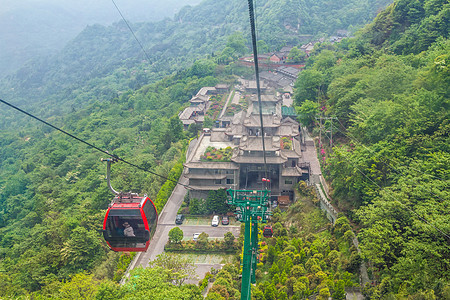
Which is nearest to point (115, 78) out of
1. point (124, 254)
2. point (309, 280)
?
point (124, 254)

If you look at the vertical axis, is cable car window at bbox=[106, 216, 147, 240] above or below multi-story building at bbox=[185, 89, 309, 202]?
above

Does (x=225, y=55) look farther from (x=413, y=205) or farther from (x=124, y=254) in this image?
(x=413, y=205)

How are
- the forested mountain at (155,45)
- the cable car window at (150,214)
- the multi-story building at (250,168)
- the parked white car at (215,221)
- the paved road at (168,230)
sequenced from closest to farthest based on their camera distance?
the cable car window at (150,214) < the paved road at (168,230) < the parked white car at (215,221) < the multi-story building at (250,168) < the forested mountain at (155,45)

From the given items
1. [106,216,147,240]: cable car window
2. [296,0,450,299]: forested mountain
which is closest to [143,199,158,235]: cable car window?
[106,216,147,240]: cable car window

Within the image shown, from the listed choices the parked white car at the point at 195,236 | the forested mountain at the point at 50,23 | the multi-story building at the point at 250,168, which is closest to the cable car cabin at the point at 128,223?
the parked white car at the point at 195,236

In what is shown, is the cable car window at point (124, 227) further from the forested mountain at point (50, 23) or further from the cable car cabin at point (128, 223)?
the forested mountain at point (50, 23)

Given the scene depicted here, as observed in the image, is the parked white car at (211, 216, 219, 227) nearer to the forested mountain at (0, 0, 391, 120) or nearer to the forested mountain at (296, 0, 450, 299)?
the forested mountain at (296, 0, 450, 299)

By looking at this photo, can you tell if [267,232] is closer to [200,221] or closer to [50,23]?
[200,221]
